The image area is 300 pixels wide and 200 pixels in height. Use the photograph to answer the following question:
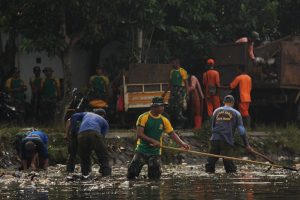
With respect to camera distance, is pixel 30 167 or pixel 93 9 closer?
pixel 30 167

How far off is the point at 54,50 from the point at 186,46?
5.35 m

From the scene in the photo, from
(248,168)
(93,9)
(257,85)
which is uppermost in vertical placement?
(93,9)

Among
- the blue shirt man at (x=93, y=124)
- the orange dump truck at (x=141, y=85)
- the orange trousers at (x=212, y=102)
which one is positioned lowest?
the blue shirt man at (x=93, y=124)

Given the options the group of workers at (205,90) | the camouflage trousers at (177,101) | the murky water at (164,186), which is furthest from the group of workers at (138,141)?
the group of workers at (205,90)

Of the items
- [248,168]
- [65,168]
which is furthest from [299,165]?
[65,168]

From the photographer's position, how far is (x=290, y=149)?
27.3m

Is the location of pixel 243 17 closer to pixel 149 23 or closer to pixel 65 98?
pixel 149 23

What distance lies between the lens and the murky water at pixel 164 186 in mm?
16266

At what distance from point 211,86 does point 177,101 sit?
1.52m

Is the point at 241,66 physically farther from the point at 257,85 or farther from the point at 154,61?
the point at 154,61

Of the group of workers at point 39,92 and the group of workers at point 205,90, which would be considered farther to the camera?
the group of workers at point 39,92

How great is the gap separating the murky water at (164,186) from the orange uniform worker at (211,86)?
690 centimetres

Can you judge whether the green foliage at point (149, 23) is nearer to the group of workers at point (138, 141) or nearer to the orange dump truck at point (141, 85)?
the orange dump truck at point (141, 85)

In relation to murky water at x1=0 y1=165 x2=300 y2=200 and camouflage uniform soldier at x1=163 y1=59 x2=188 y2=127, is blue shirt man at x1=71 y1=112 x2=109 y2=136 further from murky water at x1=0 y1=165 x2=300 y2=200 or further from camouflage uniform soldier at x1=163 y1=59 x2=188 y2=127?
camouflage uniform soldier at x1=163 y1=59 x2=188 y2=127
